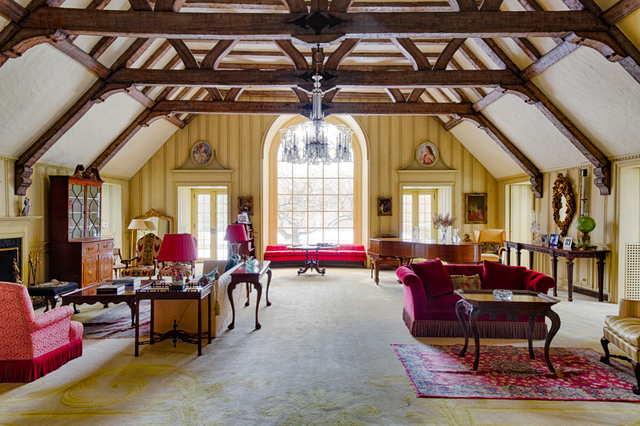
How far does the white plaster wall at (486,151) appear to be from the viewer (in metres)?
9.34

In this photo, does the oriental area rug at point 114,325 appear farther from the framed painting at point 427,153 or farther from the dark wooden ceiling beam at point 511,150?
the framed painting at point 427,153

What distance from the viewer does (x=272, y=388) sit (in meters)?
3.34

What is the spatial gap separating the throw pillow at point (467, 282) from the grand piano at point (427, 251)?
184 cm

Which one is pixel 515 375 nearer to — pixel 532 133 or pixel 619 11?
pixel 619 11

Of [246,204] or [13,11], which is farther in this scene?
[246,204]

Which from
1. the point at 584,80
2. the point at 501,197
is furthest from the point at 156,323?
the point at 501,197

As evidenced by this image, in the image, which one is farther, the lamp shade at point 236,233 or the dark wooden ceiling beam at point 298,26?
the lamp shade at point 236,233

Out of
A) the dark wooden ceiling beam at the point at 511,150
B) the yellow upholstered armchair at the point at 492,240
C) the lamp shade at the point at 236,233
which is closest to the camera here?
the lamp shade at the point at 236,233

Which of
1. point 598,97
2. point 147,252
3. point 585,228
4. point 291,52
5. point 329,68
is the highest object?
point 291,52

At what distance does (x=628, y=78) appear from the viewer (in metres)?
5.02

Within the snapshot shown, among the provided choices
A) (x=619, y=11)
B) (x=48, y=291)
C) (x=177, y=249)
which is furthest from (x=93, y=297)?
(x=619, y=11)

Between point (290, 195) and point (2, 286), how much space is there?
326 inches

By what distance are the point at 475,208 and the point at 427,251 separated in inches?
153

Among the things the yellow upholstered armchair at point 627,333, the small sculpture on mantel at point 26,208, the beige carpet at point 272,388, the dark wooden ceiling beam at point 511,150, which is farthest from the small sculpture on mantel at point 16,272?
the dark wooden ceiling beam at point 511,150
